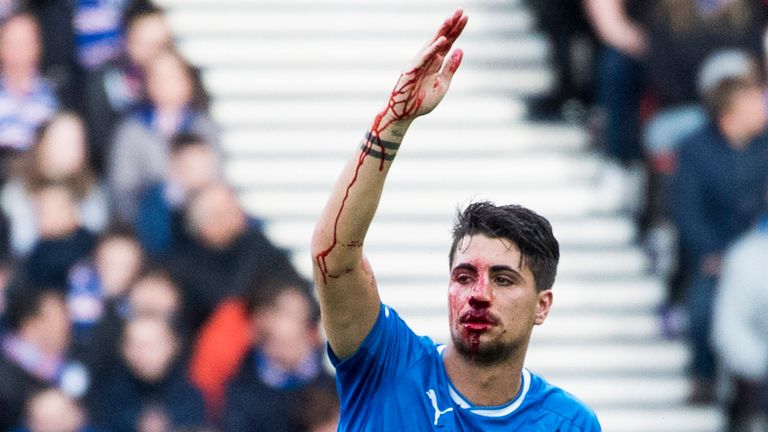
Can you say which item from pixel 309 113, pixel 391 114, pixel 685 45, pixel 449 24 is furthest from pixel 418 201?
pixel 449 24

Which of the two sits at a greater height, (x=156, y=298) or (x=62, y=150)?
(x=62, y=150)

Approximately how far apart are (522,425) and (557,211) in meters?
5.91

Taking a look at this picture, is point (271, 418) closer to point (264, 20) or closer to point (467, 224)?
point (264, 20)

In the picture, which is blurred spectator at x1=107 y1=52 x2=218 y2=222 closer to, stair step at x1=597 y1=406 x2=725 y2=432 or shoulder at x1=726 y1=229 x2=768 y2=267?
stair step at x1=597 y1=406 x2=725 y2=432

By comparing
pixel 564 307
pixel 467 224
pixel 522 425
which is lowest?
pixel 564 307

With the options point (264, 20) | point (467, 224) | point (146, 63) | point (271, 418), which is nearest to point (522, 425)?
point (467, 224)

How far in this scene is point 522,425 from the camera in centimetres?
453

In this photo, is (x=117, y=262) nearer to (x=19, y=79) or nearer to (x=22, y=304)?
(x=22, y=304)

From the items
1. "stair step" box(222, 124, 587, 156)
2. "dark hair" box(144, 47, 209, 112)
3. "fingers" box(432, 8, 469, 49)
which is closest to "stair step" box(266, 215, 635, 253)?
"stair step" box(222, 124, 587, 156)

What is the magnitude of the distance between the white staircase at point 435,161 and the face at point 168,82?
578 mm

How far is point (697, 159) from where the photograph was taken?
9469mm

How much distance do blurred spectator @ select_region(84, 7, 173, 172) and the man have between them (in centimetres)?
562

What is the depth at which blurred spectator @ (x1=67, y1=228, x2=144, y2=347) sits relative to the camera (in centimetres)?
938

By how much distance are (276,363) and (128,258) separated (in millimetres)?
1068
